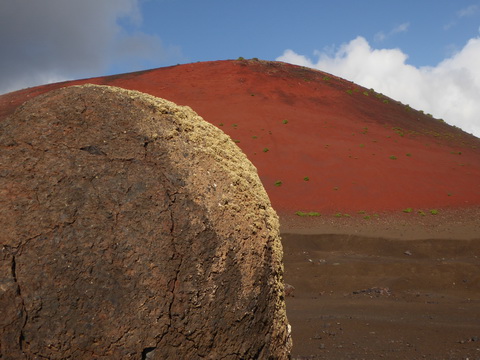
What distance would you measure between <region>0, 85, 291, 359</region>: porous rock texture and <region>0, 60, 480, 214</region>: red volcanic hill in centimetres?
1439

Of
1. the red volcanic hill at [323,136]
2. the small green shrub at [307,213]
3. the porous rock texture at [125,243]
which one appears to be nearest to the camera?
the porous rock texture at [125,243]

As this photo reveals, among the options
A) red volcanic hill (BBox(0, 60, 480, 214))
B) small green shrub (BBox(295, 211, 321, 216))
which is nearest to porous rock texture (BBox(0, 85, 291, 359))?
small green shrub (BBox(295, 211, 321, 216))

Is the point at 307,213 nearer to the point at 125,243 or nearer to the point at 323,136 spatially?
the point at 323,136

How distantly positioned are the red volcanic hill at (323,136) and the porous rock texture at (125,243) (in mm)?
14392

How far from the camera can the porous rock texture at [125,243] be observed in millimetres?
2551

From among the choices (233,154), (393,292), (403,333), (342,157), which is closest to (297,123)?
(342,157)

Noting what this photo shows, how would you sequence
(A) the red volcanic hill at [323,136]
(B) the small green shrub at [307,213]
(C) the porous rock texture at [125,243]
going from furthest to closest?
(A) the red volcanic hill at [323,136], (B) the small green shrub at [307,213], (C) the porous rock texture at [125,243]

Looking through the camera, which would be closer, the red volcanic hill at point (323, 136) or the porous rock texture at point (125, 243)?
the porous rock texture at point (125, 243)

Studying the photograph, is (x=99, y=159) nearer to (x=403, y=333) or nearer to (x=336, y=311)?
(x=403, y=333)

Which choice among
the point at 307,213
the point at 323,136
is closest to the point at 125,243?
the point at 307,213

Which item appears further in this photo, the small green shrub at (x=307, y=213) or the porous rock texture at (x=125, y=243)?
the small green shrub at (x=307, y=213)

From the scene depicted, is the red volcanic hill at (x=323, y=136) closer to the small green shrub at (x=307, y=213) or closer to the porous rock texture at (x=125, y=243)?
the small green shrub at (x=307, y=213)

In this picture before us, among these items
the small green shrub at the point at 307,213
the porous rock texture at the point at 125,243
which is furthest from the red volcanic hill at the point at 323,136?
the porous rock texture at the point at 125,243

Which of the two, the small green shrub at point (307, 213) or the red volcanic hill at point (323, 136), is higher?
the red volcanic hill at point (323, 136)
